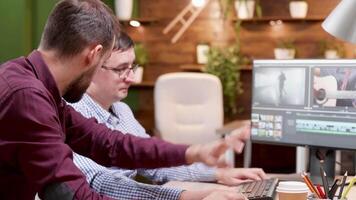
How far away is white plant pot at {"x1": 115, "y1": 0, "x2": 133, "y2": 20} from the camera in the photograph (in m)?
5.55

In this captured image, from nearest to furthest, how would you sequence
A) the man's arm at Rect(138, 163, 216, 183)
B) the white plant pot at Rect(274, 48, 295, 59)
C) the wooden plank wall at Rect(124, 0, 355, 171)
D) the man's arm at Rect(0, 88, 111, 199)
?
Result: the man's arm at Rect(0, 88, 111, 199), the man's arm at Rect(138, 163, 216, 183), the white plant pot at Rect(274, 48, 295, 59), the wooden plank wall at Rect(124, 0, 355, 171)

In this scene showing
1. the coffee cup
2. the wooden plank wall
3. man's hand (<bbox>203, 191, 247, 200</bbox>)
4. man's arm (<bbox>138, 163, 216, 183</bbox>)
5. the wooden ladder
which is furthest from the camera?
the wooden ladder

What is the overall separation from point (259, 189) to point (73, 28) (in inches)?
34.4

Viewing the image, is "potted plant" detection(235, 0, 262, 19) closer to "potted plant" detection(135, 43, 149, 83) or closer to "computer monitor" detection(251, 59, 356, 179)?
"potted plant" detection(135, 43, 149, 83)

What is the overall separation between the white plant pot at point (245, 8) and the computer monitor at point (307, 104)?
10.8 feet

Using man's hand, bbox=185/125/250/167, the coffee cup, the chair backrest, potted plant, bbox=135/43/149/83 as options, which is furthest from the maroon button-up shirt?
potted plant, bbox=135/43/149/83

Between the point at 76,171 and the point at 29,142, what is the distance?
131mm

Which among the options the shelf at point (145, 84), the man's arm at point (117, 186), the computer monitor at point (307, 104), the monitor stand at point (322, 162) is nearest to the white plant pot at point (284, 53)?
the shelf at point (145, 84)

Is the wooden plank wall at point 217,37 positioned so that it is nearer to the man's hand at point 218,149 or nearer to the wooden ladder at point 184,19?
the wooden ladder at point 184,19

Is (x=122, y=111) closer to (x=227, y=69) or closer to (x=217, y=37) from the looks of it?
(x=227, y=69)

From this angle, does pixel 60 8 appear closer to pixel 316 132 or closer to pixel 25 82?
pixel 25 82

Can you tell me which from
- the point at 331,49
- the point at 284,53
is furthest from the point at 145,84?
the point at 331,49

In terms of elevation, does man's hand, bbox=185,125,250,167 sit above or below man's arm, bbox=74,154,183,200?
above

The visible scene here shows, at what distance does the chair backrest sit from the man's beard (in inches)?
131
